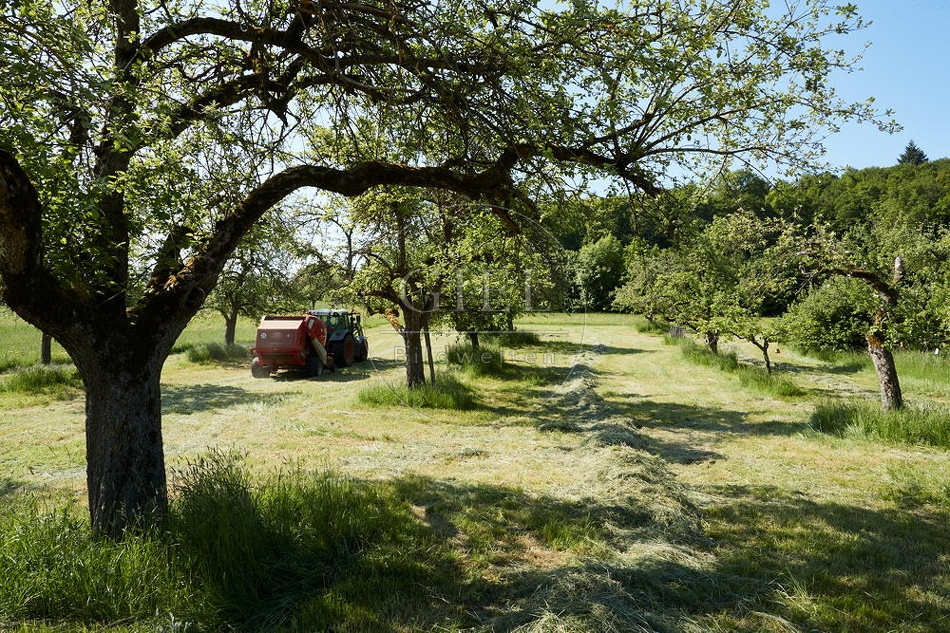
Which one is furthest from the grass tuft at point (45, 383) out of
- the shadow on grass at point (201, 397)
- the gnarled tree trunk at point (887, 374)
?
the gnarled tree trunk at point (887, 374)

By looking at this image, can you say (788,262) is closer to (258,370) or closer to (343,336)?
(343,336)

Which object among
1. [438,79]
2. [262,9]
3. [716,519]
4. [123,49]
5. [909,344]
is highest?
[262,9]

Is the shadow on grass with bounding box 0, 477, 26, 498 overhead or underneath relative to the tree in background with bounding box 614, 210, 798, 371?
underneath

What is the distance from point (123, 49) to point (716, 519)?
22.4 ft

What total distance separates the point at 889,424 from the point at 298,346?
1323cm

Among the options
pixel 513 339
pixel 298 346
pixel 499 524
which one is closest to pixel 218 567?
pixel 499 524

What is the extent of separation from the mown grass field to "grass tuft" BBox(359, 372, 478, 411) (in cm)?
15

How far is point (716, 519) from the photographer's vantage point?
5.06m

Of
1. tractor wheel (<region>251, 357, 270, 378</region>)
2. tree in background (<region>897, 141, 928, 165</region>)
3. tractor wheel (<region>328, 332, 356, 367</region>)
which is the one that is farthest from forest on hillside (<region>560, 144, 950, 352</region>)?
tree in background (<region>897, 141, 928, 165</region>)

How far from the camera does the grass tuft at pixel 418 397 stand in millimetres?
10516

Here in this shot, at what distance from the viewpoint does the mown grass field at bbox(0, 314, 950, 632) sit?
3125mm

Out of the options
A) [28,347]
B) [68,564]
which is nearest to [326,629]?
[68,564]

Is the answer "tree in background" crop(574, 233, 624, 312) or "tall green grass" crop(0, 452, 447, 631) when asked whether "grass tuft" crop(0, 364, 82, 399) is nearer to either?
"tall green grass" crop(0, 452, 447, 631)

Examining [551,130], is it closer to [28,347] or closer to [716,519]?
[716,519]
